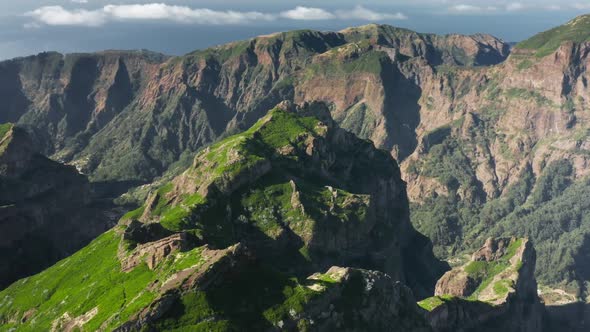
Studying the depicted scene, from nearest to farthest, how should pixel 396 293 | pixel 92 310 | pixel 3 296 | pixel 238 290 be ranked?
pixel 238 290 < pixel 92 310 < pixel 396 293 < pixel 3 296

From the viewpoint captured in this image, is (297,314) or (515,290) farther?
(515,290)

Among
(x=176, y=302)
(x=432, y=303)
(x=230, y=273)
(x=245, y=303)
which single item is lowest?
(x=432, y=303)

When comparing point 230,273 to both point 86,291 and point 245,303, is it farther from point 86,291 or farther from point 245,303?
point 86,291

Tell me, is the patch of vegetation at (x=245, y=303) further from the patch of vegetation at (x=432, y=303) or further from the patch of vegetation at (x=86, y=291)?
the patch of vegetation at (x=432, y=303)

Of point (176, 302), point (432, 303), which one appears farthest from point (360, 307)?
point (432, 303)

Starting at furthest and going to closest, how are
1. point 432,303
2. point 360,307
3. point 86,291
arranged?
point 432,303 → point 86,291 → point 360,307

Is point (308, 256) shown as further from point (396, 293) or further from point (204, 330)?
point (204, 330)

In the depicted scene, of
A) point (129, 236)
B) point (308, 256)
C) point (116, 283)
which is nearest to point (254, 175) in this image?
A: point (308, 256)

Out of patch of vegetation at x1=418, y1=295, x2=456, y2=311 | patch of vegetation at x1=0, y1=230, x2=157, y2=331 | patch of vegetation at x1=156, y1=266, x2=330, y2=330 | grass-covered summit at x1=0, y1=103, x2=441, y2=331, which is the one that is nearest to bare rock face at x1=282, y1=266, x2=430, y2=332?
grass-covered summit at x1=0, y1=103, x2=441, y2=331

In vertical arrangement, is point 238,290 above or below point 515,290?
above

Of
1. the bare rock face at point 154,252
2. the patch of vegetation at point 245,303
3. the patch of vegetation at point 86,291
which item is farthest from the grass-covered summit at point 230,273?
the patch of vegetation at point 86,291
